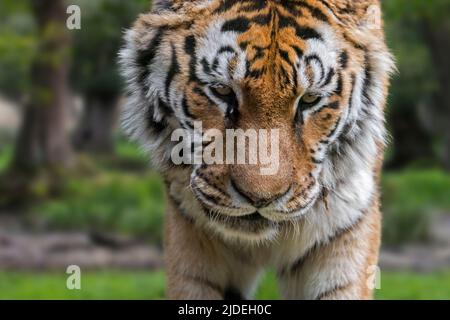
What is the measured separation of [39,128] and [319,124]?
41.3ft

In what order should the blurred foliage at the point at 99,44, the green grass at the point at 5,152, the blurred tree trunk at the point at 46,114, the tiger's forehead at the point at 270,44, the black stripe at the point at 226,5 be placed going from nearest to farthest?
1. the tiger's forehead at the point at 270,44
2. the black stripe at the point at 226,5
3. the blurred tree trunk at the point at 46,114
4. the blurred foliage at the point at 99,44
5. the green grass at the point at 5,152

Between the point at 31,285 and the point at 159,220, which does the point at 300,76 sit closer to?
the point at 31,285

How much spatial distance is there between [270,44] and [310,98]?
283mm

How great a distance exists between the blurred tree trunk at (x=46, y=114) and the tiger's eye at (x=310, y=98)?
1218 cm

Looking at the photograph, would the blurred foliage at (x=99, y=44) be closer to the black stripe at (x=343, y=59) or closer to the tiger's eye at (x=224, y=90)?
Answer: the black stripe at (x=343, y=59)

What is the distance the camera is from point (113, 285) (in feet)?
29.9

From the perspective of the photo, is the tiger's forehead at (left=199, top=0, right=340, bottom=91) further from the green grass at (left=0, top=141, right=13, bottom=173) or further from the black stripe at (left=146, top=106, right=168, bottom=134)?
the green grass at (left=0, top=141, right=13, bottom=173)

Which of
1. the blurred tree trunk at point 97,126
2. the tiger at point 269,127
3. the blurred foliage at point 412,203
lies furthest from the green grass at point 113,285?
the blurred tree trunk at point 97,126

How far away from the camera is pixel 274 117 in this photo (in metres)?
3.07

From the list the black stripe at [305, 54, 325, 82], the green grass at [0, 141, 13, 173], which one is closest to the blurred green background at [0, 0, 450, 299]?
the green grass at [0, 141, 13, 173]

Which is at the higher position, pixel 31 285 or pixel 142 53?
pixel 142 53

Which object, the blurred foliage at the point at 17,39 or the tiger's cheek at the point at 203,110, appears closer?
the tiger's cheek at the point at 203,110

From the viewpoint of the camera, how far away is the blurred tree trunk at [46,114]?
1503 centimetres
